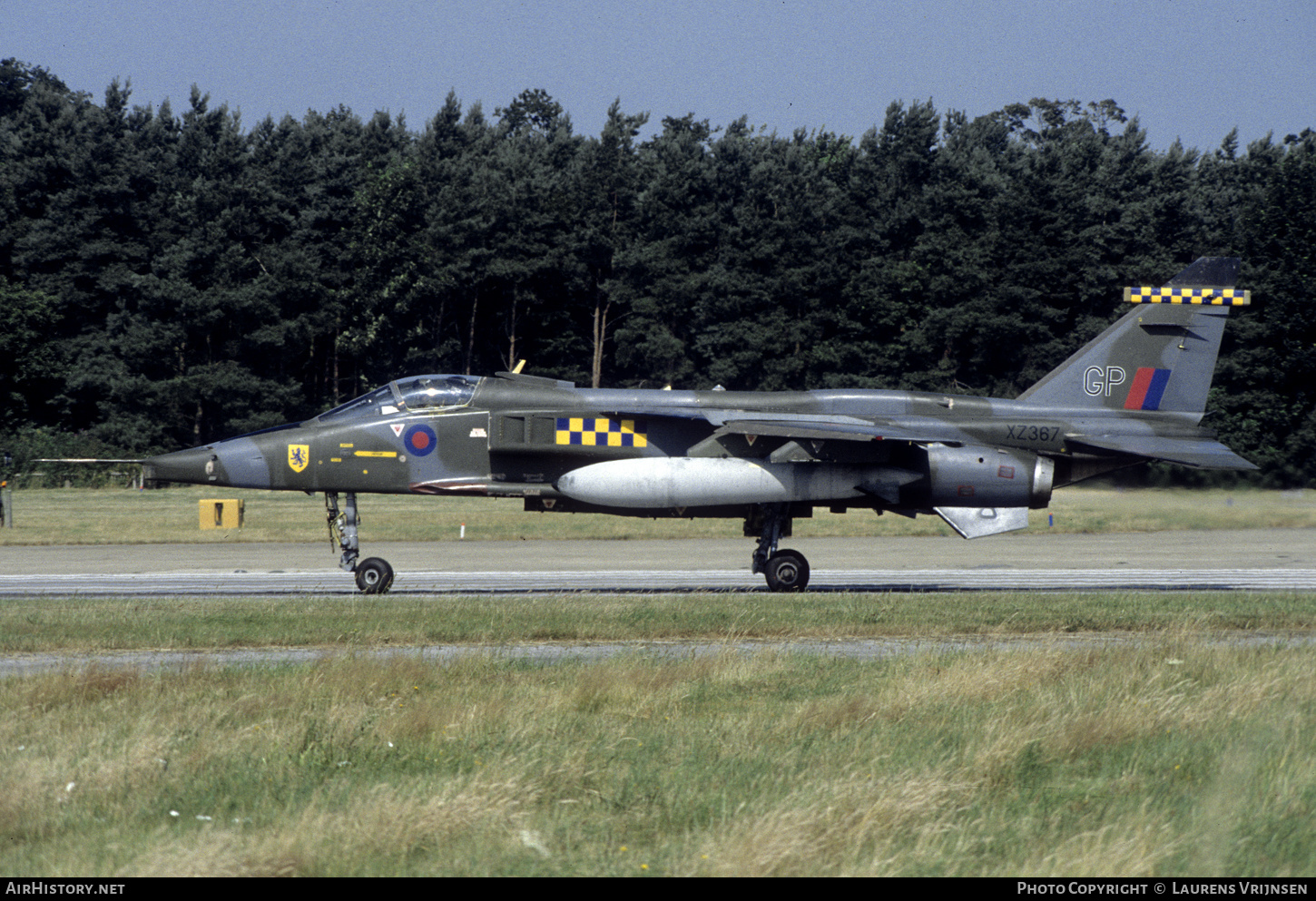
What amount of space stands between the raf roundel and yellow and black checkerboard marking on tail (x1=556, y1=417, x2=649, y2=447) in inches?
76.5

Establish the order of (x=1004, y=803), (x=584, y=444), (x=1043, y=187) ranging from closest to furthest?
(x=1004, y=803)
(x=584, y=444)
(x=1043, y=187)

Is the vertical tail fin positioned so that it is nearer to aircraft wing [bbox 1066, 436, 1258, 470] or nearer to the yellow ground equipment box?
aircraft wing [bbox 1066, 436, 1258, 470]

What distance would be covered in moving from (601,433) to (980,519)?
6151mm

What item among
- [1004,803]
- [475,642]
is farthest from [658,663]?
[1004,803]

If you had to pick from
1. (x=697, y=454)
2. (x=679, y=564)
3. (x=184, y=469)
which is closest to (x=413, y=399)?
(x=184, y=469)

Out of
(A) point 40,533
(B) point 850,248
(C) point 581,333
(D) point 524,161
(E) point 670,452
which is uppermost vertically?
(D) point 524,161

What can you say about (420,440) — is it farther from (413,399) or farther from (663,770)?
(663,770)

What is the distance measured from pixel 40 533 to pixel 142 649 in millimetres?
21316

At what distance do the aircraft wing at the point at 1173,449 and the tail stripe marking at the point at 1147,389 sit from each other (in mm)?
714

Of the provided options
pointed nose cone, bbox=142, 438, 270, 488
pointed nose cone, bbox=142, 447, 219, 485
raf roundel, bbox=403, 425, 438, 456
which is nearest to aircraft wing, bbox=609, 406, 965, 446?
raf roundel, bbox=403, 425, 438, 456

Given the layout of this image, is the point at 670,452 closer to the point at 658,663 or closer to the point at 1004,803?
the point at 658,663

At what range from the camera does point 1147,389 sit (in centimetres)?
1970

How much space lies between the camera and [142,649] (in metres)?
12.8

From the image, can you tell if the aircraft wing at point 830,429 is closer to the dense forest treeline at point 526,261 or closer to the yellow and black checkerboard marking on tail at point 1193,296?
the yellow and black checkerboard marking on tail at point 1193,296
